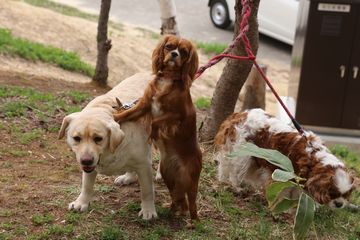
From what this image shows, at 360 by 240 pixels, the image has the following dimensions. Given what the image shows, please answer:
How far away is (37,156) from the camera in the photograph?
530 centimetres

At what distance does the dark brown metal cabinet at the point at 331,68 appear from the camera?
24.8 feet

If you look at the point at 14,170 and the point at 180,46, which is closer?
the point at 180,46

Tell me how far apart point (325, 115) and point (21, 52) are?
15.7ft

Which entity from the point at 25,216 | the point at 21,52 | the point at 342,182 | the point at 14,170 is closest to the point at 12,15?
the point at 21,52

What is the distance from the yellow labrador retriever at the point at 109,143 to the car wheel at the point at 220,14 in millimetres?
10706

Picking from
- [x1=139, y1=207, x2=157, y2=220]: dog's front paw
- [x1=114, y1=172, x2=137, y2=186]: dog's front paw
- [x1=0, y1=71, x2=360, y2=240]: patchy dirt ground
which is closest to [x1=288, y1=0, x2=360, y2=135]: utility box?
[x1=0, y1=71, x2=360, y2=240]: patchy dirt ground

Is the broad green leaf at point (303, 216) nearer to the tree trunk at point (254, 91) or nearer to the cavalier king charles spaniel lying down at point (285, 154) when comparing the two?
the cavalier king charles spaniel lying down at point (285, 154)

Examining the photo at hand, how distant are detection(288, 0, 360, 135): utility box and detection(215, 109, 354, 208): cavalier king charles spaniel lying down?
9.97 feet

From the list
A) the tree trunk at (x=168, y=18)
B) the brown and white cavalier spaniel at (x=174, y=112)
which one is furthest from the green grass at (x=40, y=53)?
the brown and white cavalier spaniel at (x=174, y=112)

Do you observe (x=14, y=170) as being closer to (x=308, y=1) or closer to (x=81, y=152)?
(x=81, y=152)

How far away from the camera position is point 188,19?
50.9ft

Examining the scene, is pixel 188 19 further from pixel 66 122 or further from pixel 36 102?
pixel 66 122

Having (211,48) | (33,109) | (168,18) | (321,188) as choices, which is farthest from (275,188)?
(211,48)

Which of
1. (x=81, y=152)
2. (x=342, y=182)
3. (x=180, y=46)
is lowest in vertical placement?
(x=342, y=182)
